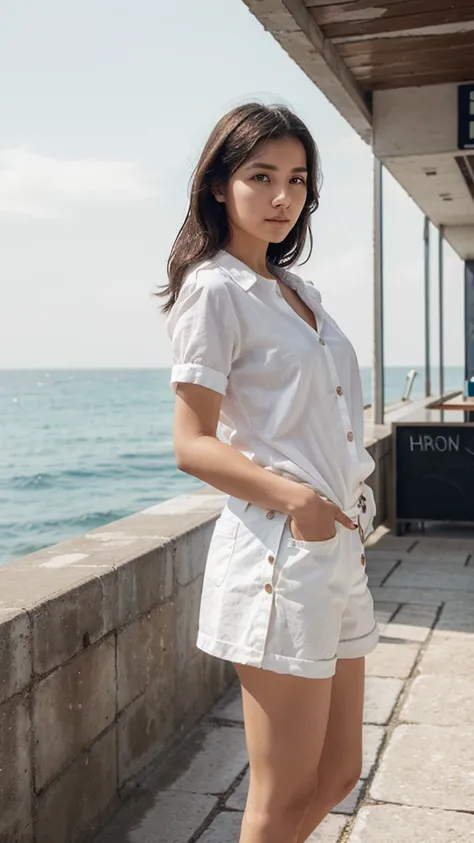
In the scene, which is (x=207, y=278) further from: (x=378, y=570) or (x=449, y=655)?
(x=378, y=570)

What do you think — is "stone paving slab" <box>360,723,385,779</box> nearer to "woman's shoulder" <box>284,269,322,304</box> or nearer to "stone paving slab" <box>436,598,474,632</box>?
"stone paving slab" <box>436,598,474,632</box>

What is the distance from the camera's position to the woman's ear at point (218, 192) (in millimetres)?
1569

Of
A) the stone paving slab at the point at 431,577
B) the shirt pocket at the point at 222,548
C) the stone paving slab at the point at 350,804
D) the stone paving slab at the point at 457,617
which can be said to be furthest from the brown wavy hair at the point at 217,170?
the stone paving slab at the point at 431,577

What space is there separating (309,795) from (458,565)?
14.0 ft

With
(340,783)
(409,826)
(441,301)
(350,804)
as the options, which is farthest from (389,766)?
(441,301)

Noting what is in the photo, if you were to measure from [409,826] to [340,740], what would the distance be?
1.02 m

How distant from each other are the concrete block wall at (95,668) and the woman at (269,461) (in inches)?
26.1

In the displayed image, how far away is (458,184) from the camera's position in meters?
7.77

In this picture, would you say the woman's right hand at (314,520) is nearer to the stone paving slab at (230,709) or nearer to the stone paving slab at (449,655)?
the stone paving slab at (230,709)

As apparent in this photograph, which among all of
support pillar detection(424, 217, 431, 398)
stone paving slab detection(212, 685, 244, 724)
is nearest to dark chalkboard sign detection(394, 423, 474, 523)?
stone paving slab detection(212, 685, 244, 724)

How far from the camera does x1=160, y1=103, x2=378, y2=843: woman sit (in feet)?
4.58

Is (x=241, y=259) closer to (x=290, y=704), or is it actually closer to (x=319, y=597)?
(x=319, y=597)

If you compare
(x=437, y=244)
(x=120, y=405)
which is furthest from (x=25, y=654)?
(x=120, y=405)

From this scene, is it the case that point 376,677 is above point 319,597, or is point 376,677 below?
below
